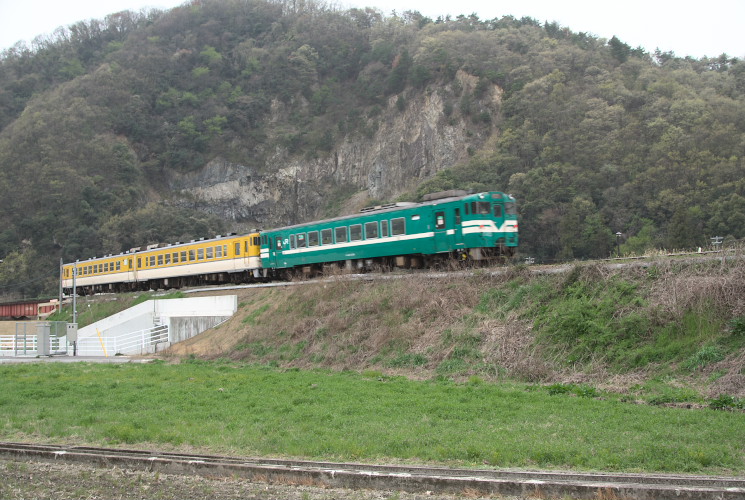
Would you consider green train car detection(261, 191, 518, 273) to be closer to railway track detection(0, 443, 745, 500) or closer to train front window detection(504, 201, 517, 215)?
train front window detection(504, 201, 517, 215)

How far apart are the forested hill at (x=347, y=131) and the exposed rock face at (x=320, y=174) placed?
11.2 inches

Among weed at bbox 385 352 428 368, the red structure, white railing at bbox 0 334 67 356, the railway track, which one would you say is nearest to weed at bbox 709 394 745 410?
the railway track

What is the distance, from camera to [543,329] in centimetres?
1670

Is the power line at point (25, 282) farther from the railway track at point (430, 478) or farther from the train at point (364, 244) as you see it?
the railway track at point (430, 478)

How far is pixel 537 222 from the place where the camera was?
5366 cm

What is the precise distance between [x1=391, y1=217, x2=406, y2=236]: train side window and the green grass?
9.16 meters

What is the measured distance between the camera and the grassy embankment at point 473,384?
9.57 m

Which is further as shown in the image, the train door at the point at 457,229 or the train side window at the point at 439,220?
the train side window at the point at 439,220

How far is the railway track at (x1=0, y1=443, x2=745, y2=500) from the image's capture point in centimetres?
712

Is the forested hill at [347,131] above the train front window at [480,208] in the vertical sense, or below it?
above

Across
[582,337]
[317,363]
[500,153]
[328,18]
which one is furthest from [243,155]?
[582,337]

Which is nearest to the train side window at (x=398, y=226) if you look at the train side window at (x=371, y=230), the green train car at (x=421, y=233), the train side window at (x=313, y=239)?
the green train car at (x=421, y=233)

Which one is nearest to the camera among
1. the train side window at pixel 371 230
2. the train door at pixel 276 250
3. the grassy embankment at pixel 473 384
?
the grassy embankment at pixel 473 384

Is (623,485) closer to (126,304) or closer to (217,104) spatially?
(126,304)
